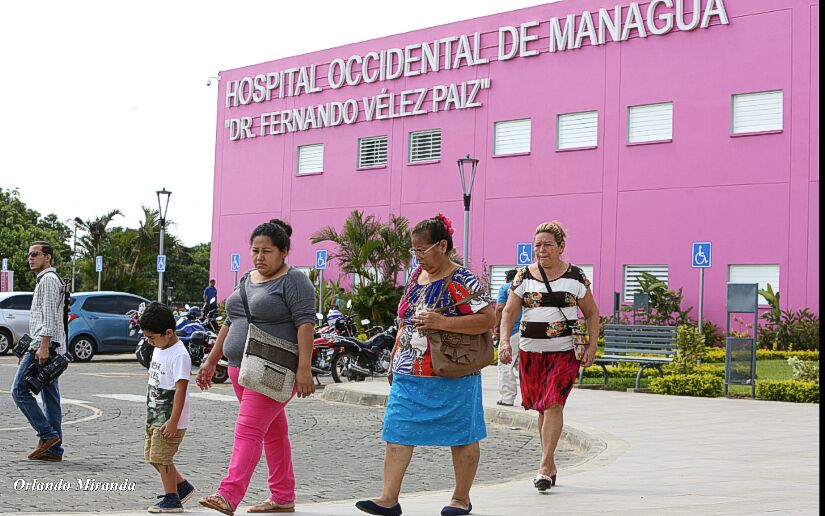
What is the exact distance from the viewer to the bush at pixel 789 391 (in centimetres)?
1634

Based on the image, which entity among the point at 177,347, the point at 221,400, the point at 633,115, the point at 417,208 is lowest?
the point at 221,400

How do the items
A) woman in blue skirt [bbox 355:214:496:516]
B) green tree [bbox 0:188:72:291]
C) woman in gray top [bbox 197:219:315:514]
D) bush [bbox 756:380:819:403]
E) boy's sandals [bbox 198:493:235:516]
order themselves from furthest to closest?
green tree [bbox 0:188:72:291]
bush [bbox 756:380:819:403]
woman in blue skirt [bbox 355:214:496:516]
woman in gray top [bbox 197:219:315:514]
boy's sandals [bbox 198:493:235:516]

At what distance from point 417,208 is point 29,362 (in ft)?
88.8

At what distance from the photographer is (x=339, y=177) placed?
3975 cm

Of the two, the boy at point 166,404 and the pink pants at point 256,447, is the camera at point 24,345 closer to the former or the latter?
the boy at point 166,404

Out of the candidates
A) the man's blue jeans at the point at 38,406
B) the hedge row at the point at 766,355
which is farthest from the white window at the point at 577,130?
the man's blue jeans at the point at 38,406

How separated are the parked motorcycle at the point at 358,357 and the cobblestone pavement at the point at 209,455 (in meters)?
3.52

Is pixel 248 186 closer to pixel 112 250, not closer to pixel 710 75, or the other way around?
pixel 112 250

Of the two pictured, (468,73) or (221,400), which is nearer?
(221,400)

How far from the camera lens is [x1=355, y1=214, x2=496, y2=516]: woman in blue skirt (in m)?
7.19

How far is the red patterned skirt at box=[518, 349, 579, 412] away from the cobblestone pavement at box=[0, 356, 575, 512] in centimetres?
95

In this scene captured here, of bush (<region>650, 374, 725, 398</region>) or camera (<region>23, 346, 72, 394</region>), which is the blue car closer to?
bush (<region>650, 374, 725, 398</region>)

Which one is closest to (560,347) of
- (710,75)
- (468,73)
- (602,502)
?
(602,502)

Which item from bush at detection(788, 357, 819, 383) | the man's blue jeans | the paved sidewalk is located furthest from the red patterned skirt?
bush at detection(788, 357, 819, 383)
